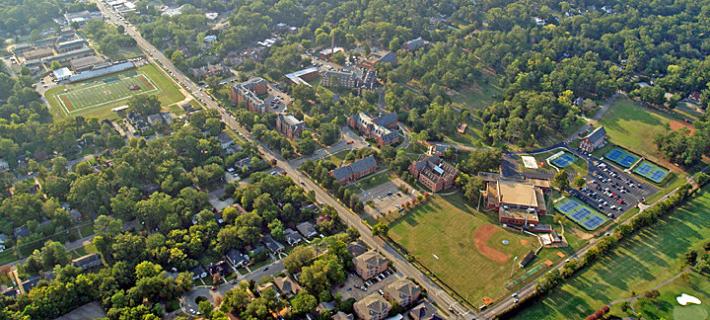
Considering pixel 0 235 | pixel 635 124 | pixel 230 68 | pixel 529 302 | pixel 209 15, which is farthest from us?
pixel 209 15

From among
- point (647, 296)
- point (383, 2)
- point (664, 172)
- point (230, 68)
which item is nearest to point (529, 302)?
point (647, 296)

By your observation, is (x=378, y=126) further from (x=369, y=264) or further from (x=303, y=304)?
(x=303, y=304)

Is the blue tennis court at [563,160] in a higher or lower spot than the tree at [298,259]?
lower

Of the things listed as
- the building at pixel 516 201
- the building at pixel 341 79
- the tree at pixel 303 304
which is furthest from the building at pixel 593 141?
the tree at pixel 303 304

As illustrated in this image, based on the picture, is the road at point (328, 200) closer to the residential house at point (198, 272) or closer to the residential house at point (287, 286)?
the residential house at point (287, 286)

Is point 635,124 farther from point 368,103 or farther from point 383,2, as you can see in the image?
point 383,2

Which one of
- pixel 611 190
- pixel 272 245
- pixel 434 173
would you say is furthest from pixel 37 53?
pixel 611 190

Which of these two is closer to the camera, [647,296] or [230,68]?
[647,296]

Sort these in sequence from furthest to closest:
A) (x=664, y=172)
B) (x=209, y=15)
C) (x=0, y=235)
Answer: (x=209, y=15) → (x=664, y=172) → (x=0, y=235)
